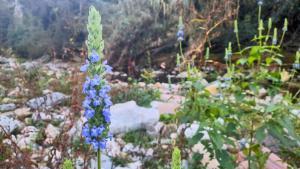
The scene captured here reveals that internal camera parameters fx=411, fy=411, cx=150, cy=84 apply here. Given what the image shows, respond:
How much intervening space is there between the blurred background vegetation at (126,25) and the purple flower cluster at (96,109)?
5399 mm

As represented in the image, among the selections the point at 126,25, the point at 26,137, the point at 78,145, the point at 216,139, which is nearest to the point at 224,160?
the point at 216,139

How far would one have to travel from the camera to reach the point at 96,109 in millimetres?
1366

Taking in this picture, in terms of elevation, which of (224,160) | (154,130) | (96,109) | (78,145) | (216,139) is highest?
(96,109)

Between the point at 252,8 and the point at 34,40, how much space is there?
192 inches

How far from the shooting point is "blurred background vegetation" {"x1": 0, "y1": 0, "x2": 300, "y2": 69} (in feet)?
23.4

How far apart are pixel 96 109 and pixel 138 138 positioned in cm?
222

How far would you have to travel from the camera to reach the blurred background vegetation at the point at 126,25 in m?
7.13

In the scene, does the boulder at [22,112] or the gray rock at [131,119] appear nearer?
the gray rock at [131,119]

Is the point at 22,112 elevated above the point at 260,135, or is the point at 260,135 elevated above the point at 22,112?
the point at 260,135

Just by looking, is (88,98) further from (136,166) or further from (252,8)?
(252,8)

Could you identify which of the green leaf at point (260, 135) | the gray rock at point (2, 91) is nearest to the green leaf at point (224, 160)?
the green leaf at point (260, 135)

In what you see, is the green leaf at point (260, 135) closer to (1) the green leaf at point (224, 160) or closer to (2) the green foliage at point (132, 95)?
(1) the green leaf at point (224, 160)

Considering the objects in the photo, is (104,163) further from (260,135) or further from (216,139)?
(260,135)

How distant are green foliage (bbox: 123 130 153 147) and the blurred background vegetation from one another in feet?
10.7
